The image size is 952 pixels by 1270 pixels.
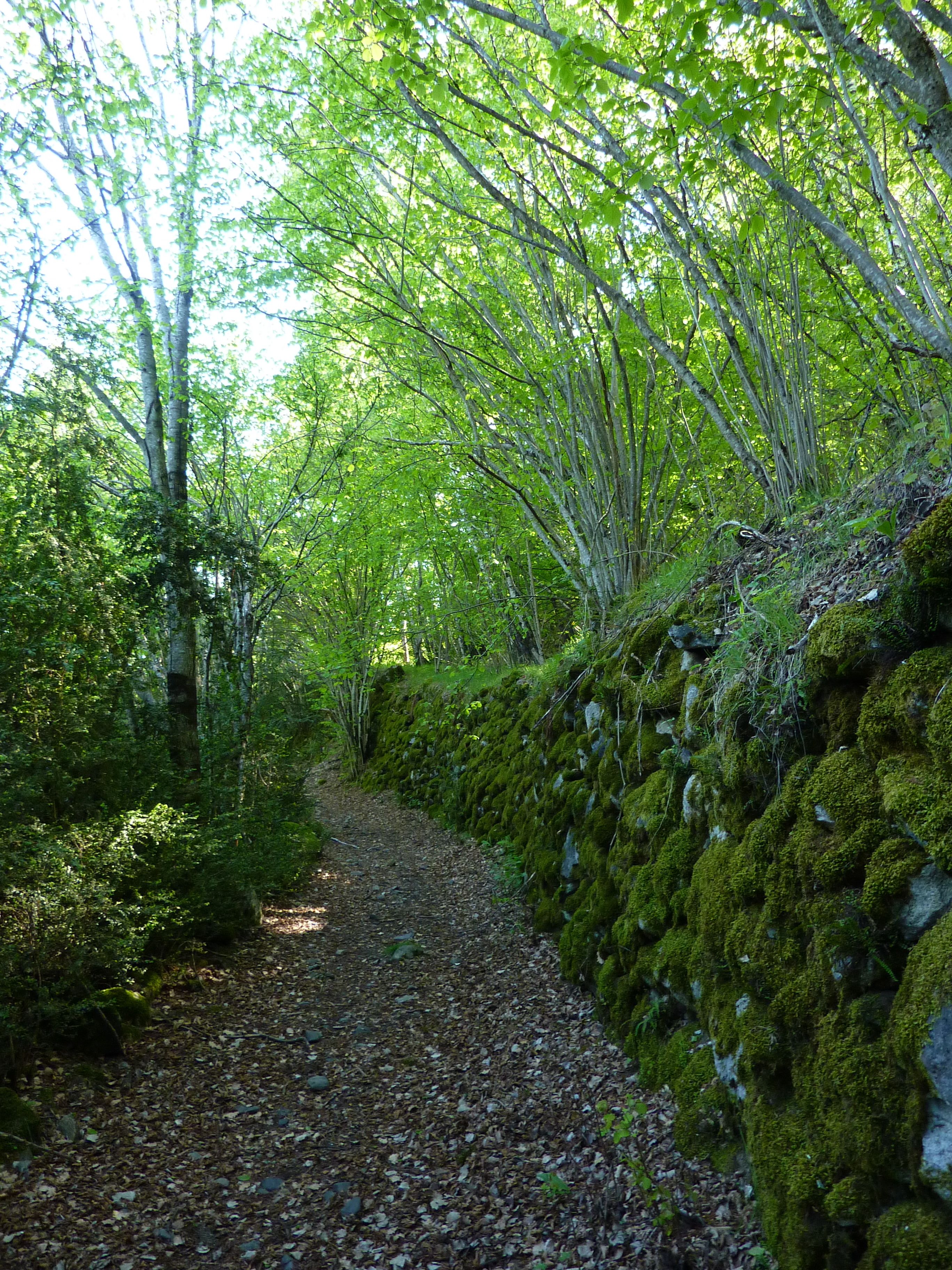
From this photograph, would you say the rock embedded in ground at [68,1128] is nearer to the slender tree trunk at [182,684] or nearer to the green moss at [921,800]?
the slender tree trunk at [182,684]

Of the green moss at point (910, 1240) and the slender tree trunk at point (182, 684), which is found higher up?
the slender tree trunk at point (182, 684)

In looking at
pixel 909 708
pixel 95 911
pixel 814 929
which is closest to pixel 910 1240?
pixel 814 929

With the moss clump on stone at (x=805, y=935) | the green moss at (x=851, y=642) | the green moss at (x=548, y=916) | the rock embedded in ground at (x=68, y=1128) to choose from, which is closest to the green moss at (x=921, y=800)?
the moss clump on stone at (x=805, y=935)

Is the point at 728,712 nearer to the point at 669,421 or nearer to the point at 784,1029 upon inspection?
the point at 784,1029

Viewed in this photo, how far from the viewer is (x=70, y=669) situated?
4.51m

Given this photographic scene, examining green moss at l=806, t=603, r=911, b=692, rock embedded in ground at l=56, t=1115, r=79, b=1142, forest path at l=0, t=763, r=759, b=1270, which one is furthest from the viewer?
rock embedded in ground at l=56, t=1115, r=79, b=1142

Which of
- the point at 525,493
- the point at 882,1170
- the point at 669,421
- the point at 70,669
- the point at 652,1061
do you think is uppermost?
the point at 669,421

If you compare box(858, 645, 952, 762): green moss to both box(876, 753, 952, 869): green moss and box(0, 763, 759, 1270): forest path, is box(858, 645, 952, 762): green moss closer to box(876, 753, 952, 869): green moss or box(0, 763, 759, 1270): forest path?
box(876, 753, 952, 869): green moss

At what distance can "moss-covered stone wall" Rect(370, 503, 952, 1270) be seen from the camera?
197cm

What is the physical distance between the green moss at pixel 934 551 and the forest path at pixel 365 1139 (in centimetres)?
223

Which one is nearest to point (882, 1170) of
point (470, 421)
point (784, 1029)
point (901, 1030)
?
point (901, 1030)

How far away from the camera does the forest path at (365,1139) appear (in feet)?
8.96

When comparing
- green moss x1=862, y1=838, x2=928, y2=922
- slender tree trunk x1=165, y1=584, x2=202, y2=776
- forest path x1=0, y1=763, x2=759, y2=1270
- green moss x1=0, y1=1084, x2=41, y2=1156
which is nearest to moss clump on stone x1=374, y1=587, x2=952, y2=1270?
green moss x1=862, y1=838, x2=928, y2=922

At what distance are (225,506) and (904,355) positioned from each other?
25.0 feet
